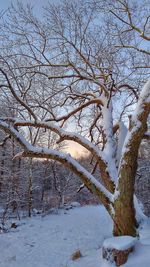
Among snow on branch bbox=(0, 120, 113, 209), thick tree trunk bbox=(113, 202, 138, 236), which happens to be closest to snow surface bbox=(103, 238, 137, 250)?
thick tree trunk bbox=(113, 202, 138, 236)

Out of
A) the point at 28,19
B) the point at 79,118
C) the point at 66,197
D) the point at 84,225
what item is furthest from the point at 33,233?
the point at 66,197

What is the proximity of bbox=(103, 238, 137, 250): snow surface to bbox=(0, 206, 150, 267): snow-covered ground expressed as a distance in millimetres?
233

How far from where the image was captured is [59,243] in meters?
12.7

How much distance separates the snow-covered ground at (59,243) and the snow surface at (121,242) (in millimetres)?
233

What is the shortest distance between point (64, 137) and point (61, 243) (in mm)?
6780

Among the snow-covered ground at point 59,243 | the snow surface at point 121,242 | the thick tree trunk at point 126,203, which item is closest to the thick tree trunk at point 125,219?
the thick tree trunk at point 126,203

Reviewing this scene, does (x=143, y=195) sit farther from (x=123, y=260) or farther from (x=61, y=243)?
(x=123, y=260)

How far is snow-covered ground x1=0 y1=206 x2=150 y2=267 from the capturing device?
22.7ft

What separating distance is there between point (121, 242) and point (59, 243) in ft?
23.8

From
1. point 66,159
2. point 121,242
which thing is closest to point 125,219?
point 121,242

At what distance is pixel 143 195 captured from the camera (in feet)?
64.5

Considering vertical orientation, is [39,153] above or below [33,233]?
above

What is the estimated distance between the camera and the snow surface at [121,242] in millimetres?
5923

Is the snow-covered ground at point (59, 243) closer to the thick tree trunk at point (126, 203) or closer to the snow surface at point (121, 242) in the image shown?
the snow surface at point (121, 242)
